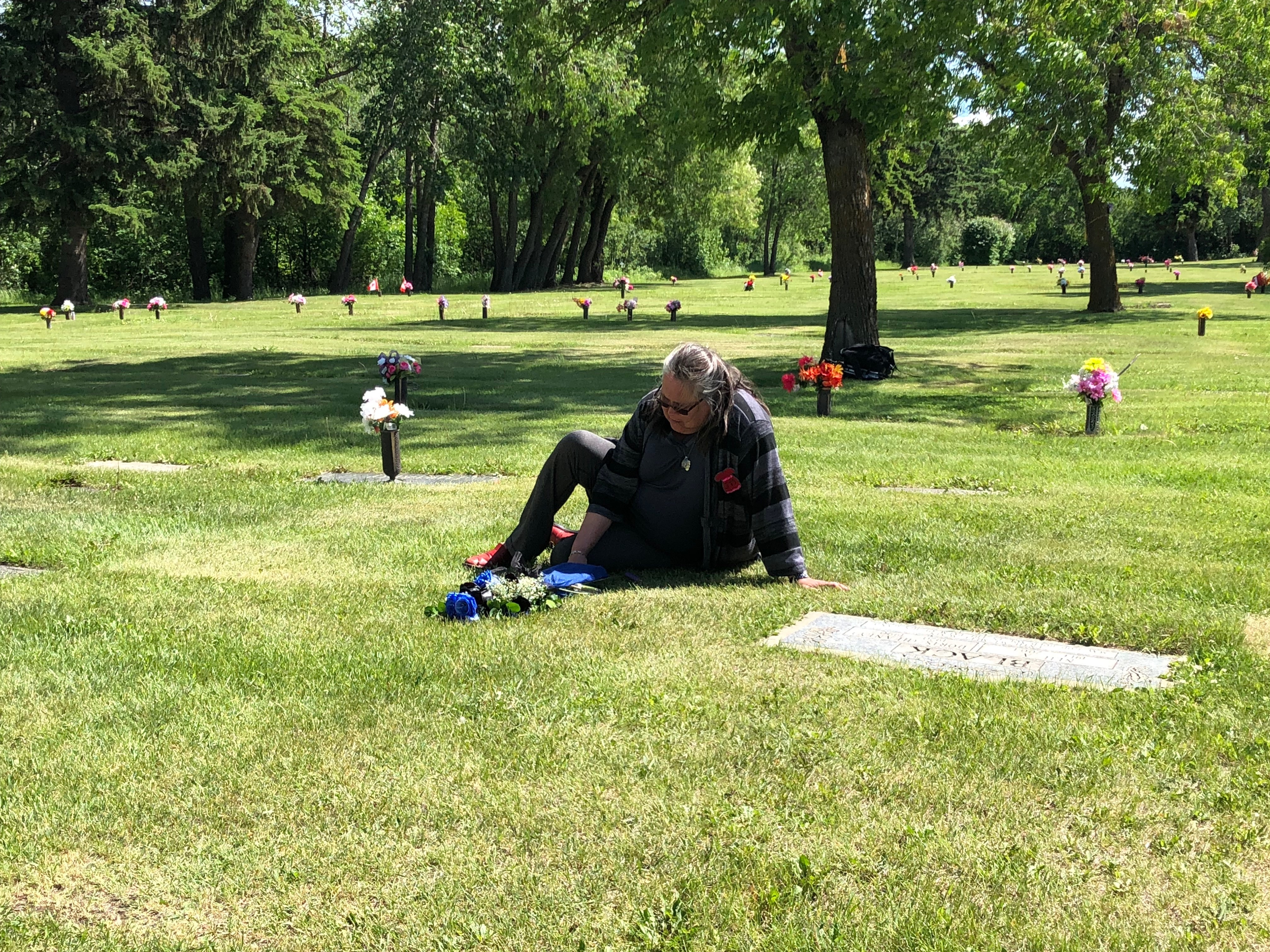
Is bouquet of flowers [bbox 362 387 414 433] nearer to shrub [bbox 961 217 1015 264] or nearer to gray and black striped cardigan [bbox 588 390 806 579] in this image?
gray and black striped cardigan [bbox 588 390 806 579]

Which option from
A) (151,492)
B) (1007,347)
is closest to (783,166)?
(1007,347)

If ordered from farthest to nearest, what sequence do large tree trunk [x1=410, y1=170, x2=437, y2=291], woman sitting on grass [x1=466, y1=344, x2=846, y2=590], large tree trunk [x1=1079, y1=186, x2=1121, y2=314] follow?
large tree trunk [x1=410, y1=170, x2=437, y2=291], large tree trunk [x1=1079, y1=186, x2=1121, y2=314], woman sitting on grass [x1=466, y1=344, x2=846, y2=590]

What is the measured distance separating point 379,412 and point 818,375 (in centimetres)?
622

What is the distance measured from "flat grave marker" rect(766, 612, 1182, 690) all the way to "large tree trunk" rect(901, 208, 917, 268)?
302 ft

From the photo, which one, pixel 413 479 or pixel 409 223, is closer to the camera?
pixel 413 479

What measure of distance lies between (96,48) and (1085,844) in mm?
37839

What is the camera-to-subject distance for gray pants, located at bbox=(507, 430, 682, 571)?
6.34 m

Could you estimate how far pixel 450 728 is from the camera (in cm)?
419

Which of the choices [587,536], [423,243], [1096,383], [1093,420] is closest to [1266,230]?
[423,243]

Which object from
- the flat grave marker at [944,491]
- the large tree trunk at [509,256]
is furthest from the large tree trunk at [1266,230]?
the flat grave marker at [944,491]

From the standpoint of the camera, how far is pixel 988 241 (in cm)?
9194

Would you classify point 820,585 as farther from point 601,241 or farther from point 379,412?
point 601,241

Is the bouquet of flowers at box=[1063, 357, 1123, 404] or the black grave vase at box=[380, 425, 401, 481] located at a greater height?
the bouquet of flowers at box=[1063, 357, 1123, 404]

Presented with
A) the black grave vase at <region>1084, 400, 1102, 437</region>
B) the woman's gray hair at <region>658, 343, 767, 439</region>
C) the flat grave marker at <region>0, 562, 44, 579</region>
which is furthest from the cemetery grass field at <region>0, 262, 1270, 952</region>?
the black grave vase at <region>1084, 400, 1102, 437</region>
